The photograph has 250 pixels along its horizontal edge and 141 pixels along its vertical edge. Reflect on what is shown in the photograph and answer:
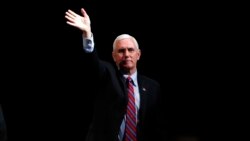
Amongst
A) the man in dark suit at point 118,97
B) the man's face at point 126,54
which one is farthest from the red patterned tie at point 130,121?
the man's face at point 126,54

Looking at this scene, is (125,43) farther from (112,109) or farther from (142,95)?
(112,109)

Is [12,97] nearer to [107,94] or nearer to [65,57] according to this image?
[65,57]

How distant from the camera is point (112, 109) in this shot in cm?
276

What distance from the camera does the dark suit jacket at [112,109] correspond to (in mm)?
2732

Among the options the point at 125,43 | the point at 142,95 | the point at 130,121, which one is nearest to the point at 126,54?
the point at 125,43

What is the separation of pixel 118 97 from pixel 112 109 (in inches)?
3.2

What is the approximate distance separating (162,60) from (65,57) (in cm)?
90

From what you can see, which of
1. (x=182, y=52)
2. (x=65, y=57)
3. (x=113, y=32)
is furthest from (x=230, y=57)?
(x=65, y=57)

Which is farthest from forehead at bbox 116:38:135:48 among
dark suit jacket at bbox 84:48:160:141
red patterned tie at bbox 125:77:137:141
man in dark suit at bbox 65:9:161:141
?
red patterned tie at bbox 125:77:137:141

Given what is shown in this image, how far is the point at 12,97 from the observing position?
4.16 metres

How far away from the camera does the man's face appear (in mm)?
2912

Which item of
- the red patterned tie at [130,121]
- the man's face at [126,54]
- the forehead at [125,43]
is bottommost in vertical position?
the red patterned tie at [130,121]

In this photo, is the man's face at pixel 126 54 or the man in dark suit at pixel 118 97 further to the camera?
the man's face at pixel 126 54

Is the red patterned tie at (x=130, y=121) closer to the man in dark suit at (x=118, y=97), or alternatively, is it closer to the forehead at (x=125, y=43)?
the man in dark suit at (x=118, y=97)
